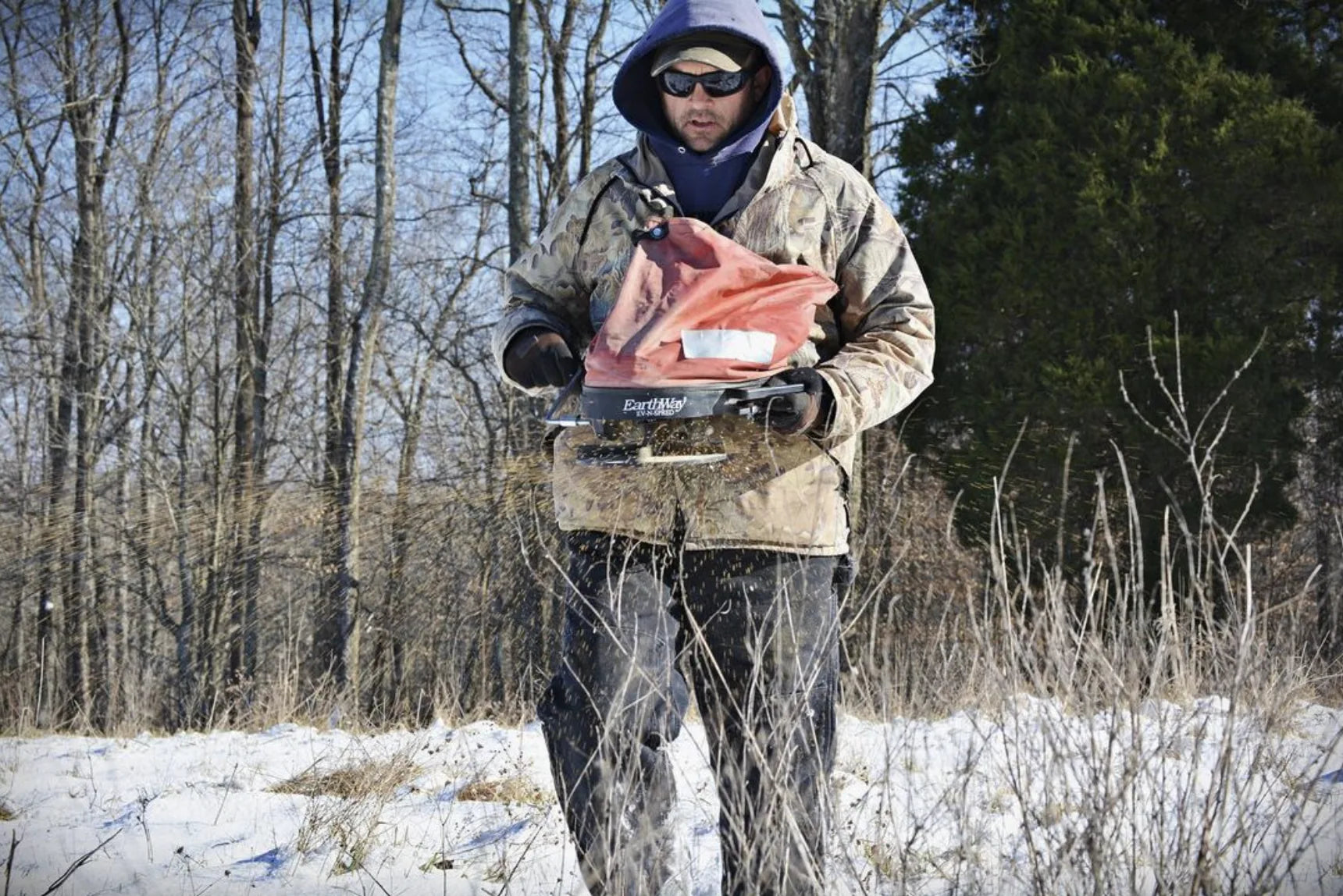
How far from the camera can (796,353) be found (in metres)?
2.21

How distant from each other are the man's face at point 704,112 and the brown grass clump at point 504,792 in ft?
7.24

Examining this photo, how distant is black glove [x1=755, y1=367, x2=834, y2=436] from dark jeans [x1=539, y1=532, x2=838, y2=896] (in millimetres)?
275

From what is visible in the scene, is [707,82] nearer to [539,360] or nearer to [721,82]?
[721,82]

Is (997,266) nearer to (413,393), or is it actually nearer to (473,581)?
(473,581)

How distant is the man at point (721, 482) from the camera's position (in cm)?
203

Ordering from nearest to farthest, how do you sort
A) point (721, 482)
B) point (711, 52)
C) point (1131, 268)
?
point (721, 482)
point (711, 52)
point (1131, 268)

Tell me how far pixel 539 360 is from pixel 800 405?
0.56 meters

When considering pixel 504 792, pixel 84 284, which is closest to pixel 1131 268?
pixel 504 792

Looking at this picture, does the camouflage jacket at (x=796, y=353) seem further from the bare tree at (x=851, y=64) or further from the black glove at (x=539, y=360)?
the bare tree at (x=851, y=64)

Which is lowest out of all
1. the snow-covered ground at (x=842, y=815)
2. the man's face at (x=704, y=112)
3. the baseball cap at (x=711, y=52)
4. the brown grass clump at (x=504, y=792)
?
the brown grass clump at (x=504, y=792)

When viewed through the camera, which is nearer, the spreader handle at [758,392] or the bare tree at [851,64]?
the spreader handle at [758,392]

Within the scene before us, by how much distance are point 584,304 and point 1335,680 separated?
5.02 meters

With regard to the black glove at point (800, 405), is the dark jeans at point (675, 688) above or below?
below

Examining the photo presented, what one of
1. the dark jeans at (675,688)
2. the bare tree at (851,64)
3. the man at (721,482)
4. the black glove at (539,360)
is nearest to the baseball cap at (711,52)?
the man at (721,482)
